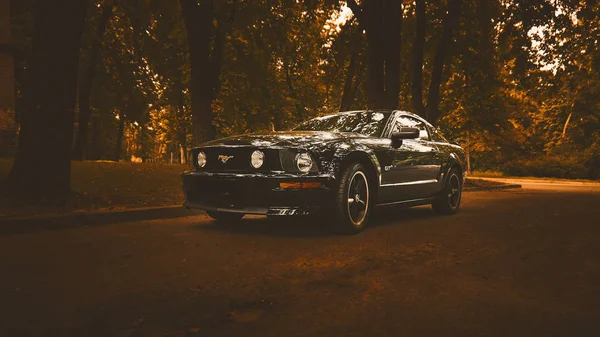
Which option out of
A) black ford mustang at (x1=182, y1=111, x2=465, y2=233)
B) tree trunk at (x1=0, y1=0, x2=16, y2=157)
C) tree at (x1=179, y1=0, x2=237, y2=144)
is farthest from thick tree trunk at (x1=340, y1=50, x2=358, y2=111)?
tree trunk at (x1=0, y1=0, x2=16, y2=157)

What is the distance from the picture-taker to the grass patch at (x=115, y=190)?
816 cm

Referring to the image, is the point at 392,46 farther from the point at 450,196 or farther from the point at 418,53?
the point at 450,196

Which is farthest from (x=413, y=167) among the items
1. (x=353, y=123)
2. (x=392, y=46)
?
(x=392, y=46)

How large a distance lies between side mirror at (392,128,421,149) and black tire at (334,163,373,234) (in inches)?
31.8

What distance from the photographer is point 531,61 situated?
2066 centimetres

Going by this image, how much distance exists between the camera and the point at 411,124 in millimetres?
8344

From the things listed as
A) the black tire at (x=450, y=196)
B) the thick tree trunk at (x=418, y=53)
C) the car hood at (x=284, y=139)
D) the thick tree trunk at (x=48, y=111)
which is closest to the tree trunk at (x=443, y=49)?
the thick tree trunk at (x=418, y=53)

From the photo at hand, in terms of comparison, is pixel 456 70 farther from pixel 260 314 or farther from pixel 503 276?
pixel 260 314

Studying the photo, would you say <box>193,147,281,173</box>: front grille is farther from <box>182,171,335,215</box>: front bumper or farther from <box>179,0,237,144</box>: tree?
<box>179,0,237,144</box>: tree

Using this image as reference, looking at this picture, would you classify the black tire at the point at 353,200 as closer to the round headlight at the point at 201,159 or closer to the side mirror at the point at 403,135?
the side mirror at the point at 403,135

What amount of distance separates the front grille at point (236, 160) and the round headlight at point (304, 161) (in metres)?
0.22

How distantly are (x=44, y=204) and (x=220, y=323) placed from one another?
583 cm

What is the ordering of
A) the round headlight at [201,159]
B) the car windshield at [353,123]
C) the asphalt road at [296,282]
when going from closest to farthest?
the asphalt road at [296,282], the round headlight at [201,159], the car windshield at [353,123]

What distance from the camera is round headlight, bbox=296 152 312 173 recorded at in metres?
6.17
